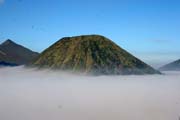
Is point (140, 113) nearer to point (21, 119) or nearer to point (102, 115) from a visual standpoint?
point (102, 115)

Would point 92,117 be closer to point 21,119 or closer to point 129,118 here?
point 129,118

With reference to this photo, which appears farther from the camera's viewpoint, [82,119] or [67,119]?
[82,119]

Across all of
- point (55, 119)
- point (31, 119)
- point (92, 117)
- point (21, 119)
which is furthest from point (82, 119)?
point (21, 119)

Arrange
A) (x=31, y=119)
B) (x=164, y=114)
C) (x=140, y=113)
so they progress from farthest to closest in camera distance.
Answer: (x=140, y=113) → (x=164, y=114) → (x=31, y=119)

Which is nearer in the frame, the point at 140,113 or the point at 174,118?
the point at 174,118

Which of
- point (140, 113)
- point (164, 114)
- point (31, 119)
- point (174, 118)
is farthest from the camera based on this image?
point (140, 113)

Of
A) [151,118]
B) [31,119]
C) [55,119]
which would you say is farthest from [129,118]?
[31,119]

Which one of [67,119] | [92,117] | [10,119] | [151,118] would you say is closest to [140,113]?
[151,118]
